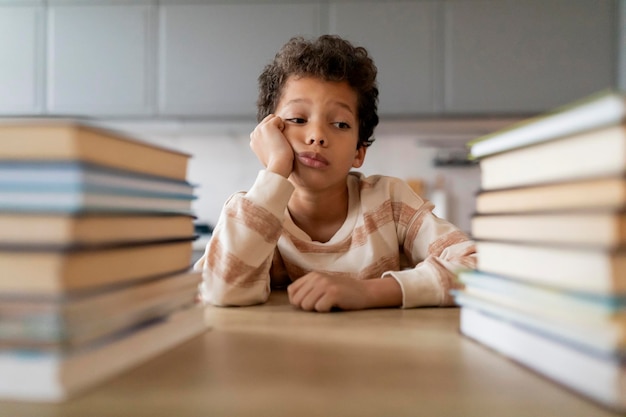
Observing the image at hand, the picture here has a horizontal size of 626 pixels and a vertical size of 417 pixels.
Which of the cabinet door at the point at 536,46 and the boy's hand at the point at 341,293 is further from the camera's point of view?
the cabinet door at the point at 536,46

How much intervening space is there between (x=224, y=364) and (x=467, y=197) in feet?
9.33

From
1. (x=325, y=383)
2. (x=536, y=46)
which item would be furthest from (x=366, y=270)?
(x=536, y=46)

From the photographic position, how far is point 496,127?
8.84 feet

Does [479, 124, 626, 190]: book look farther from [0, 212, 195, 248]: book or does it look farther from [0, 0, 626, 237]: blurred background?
[0, 0, 626, 237]: blurred background

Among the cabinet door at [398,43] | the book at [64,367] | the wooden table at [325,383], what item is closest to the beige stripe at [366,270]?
the wooden table at [325,383]

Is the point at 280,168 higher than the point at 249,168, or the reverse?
the point at 249,168

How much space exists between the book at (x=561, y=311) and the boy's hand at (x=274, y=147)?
685 mm

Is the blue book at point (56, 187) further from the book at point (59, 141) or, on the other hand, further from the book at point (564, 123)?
the book at point (564, 123)

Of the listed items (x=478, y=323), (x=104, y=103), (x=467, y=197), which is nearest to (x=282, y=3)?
(x=104, y=103)

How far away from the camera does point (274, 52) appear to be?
8.87 ft

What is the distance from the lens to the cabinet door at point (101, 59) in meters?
2.78

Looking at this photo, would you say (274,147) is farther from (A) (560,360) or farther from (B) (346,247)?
(A) (560,360)

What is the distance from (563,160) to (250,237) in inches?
24.9

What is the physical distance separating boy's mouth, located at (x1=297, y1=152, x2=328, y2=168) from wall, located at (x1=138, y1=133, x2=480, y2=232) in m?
1.90
